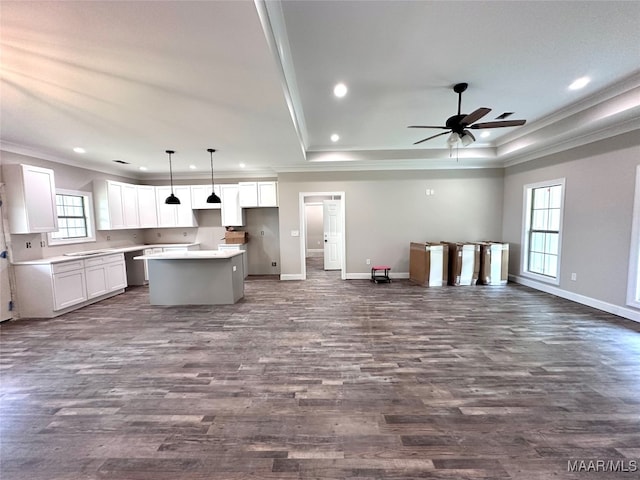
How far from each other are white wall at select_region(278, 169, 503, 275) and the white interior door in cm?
144

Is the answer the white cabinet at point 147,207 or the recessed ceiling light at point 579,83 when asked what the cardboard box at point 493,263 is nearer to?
the recessed ceiling light at point 579,83

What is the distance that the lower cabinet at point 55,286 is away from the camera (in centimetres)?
405

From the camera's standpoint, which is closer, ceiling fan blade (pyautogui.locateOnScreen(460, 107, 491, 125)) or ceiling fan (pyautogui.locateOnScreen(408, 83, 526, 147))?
ceiling fan blade (pyautogui.locateOnScreen(460, 107, 491, 125))

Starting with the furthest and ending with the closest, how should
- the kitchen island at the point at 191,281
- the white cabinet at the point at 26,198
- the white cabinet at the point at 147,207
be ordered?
the white cabinet at the point at 147,207, the kitchen island at the point at 191,281, the white cabinet at the point at 26,198

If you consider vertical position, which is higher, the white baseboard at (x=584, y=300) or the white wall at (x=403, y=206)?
the white wall at (x=403, y=206)

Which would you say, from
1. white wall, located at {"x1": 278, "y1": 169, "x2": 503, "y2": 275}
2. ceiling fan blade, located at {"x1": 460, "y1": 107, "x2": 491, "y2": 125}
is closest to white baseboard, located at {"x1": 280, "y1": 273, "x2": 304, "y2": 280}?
white wall, located at {"x1": 278, "y1": 169, "x2": 503, "y2": 275}

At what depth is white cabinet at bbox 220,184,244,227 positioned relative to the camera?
6582 mm

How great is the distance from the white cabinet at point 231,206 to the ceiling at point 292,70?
6.62 ft

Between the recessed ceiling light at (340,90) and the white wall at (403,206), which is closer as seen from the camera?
the recessed ceiling light at (340,90)

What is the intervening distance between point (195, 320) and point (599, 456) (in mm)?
4356

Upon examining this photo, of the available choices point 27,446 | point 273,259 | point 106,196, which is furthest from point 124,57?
point 273,259

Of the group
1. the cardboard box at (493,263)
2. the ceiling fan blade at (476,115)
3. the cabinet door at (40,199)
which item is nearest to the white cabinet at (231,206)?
the cabinet door at (40,199)

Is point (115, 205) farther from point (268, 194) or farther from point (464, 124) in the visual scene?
point (464, 124)

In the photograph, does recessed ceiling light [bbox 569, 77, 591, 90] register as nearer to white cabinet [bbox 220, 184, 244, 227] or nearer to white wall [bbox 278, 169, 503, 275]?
white wall [bbox 278, 169, 503, 275]
